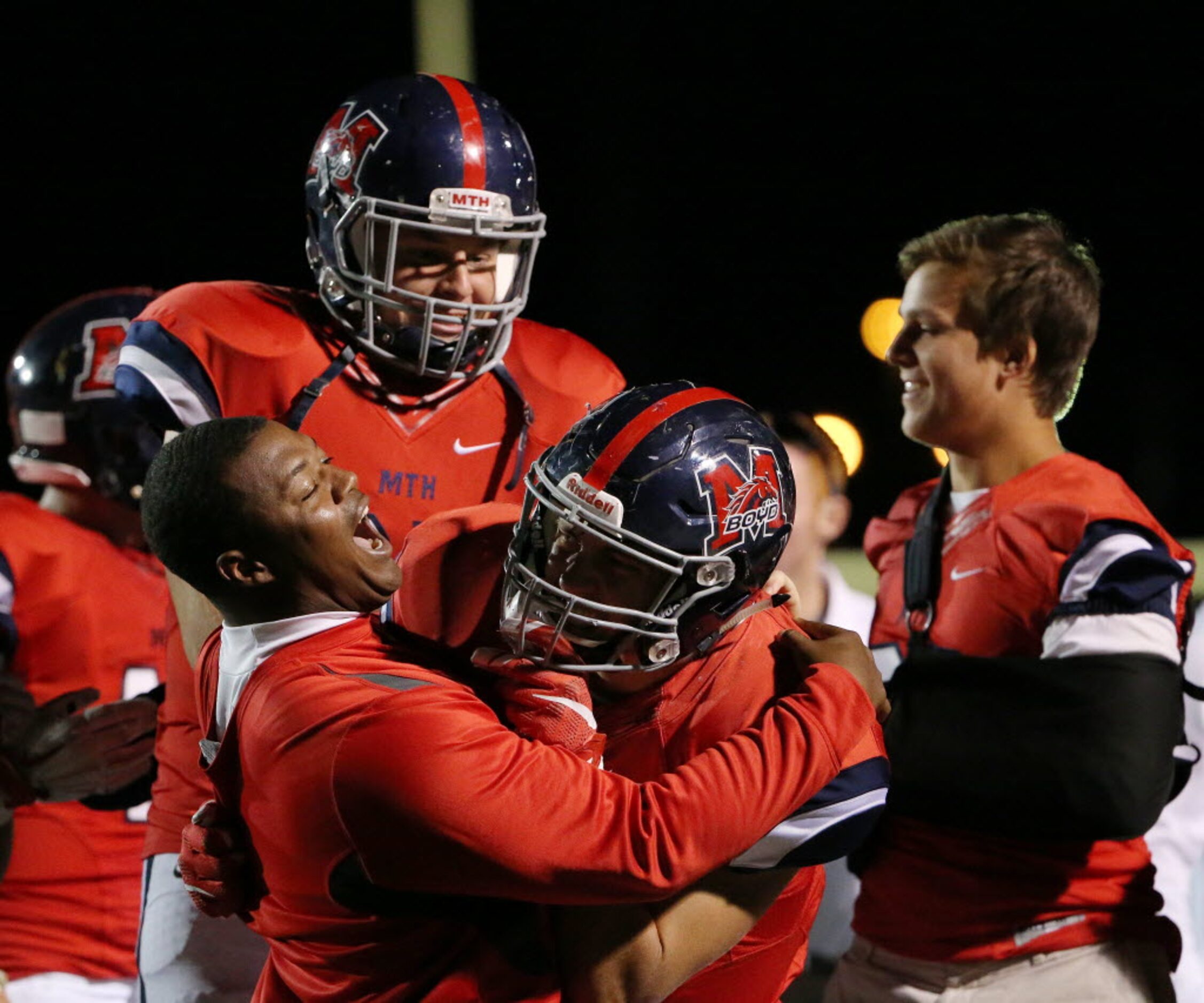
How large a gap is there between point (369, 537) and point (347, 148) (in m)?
0.72

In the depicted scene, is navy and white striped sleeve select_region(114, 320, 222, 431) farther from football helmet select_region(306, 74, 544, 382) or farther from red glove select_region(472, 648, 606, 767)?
red glove select_region(472, 648, 606, 767)

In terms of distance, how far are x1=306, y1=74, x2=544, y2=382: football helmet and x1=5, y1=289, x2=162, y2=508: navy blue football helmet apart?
40.6 inches

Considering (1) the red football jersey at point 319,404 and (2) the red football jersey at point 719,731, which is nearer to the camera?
(2) the red football jersey at point 719,731

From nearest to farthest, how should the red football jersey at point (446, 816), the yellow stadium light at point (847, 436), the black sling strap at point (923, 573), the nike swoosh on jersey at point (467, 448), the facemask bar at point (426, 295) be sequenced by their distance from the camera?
the red football jersey at point (446, 816) < the facemask bar at point (426, 295) < the nike swoosh on jersey at point (467, 448) < the black sling strap at point (923, 573) < the yellow stadium light at point (847, 436)

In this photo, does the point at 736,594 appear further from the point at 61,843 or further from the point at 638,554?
the point at 61,843

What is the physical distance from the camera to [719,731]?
5.88ft

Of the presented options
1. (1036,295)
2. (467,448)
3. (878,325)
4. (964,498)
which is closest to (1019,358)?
(1036,295)

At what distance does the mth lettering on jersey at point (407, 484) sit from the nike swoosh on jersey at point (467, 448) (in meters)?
0.07

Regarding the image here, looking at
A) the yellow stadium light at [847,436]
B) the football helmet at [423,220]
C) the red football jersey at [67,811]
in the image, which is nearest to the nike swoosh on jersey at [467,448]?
the football helmet at [423,220]

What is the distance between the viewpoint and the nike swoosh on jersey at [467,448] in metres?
2.46

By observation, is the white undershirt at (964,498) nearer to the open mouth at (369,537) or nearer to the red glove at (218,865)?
the open mouth at (369,537)

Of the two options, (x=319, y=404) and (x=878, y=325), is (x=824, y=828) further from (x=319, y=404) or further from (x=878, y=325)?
(x=878, y=325)

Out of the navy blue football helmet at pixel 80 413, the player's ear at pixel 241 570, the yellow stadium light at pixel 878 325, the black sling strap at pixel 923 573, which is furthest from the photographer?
the yellow stadium light at pixel 878 325

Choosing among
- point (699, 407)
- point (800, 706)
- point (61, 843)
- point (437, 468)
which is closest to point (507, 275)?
point (437, 468)
